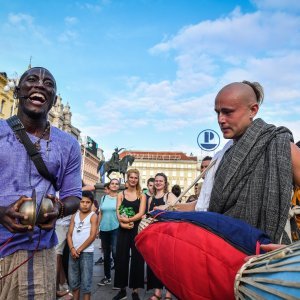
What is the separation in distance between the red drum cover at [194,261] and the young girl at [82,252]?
3704 millimetres

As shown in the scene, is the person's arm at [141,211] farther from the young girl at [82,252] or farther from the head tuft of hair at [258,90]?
the head tuft of hair at [258,90]

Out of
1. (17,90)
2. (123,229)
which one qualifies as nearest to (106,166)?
(123,229)

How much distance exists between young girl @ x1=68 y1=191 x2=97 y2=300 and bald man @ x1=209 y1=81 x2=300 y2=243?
11.8ft

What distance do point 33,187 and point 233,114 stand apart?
1119 millimetres

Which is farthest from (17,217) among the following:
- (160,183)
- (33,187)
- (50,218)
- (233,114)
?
(160,183)

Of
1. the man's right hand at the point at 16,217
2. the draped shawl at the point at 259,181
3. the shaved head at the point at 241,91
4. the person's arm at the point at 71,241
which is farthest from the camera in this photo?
the person's arm at the point at 71,241

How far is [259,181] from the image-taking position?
1.69 metres

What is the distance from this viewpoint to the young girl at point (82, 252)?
4.96 metres

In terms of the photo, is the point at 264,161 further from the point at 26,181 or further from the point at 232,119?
the point at 26,181

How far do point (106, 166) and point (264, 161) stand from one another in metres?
22.4

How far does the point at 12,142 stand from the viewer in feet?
6.11

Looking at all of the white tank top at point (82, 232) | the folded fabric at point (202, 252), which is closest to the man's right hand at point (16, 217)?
the folded fabric at point (202, 252)

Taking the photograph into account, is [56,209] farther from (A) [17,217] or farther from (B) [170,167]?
(B) [170,167]

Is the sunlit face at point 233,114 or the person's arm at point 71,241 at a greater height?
the sunlit face at point 233,114
